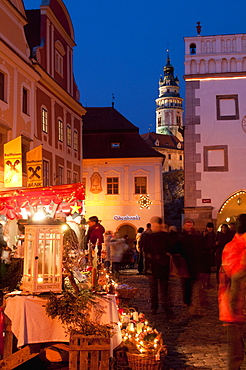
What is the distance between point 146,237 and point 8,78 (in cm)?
1172

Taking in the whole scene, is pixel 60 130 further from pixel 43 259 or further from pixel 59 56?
pixel 43 259

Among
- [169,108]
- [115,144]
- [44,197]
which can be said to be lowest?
[44,197]

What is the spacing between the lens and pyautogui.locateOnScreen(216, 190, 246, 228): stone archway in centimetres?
2325

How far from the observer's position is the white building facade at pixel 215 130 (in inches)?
909

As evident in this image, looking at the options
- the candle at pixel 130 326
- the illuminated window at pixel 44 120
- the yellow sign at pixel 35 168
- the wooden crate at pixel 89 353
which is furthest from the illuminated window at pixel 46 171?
the wooden crate at pixel 89 353

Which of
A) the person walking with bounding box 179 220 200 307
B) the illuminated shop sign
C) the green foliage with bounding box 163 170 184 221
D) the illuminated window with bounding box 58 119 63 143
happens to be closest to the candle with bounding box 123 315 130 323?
the person walking with bounding box 179 220 200 307

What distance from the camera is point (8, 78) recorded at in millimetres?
19500

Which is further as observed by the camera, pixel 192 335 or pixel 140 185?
pixel 140 185

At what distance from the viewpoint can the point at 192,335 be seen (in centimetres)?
823

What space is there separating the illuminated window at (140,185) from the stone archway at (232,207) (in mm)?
12244

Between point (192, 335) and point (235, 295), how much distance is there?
2608 millimetres

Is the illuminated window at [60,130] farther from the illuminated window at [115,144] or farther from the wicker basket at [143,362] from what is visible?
the wicker basket at [143,362]

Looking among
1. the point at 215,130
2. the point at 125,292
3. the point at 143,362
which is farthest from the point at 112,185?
the point at 143,362

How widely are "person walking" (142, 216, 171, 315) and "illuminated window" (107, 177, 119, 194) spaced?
85.9ft
